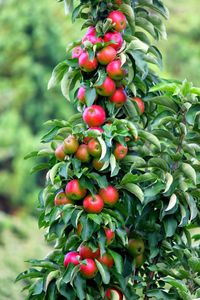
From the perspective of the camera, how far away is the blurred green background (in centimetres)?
1232

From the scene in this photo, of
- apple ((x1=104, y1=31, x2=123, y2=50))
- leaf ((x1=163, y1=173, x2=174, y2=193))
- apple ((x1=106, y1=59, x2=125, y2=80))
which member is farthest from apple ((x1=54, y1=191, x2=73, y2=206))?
apple ((x1=104, y1=31, x2=123, y2=50))

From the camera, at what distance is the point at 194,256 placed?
2652 mm

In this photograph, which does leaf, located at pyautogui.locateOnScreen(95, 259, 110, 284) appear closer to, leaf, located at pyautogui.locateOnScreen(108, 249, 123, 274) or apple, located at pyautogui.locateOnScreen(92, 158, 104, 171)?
leaf, located at pyautogui.locateOnScreen(108, 249, 123, 274)

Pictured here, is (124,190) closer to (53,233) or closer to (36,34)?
(53,233)

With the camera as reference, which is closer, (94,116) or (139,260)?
(94,116)

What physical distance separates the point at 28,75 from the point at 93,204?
38.9ft

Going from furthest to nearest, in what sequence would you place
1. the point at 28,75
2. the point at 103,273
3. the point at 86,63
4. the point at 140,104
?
the point at 28,75
the point at 140,104
the point at 86,63
the point at 103,273

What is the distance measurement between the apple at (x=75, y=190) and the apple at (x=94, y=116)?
21cm

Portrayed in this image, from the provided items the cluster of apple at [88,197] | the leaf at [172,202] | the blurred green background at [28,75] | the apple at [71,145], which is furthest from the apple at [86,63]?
the blurred green background at [28,75]

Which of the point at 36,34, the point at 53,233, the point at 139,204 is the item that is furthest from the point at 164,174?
the point at 36,34

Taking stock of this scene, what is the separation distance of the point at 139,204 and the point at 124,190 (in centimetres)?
7

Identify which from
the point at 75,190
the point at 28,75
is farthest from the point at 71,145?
the point at 28,75

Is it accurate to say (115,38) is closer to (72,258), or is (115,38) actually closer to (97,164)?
(97,164)

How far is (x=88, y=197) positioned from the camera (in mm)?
2434
